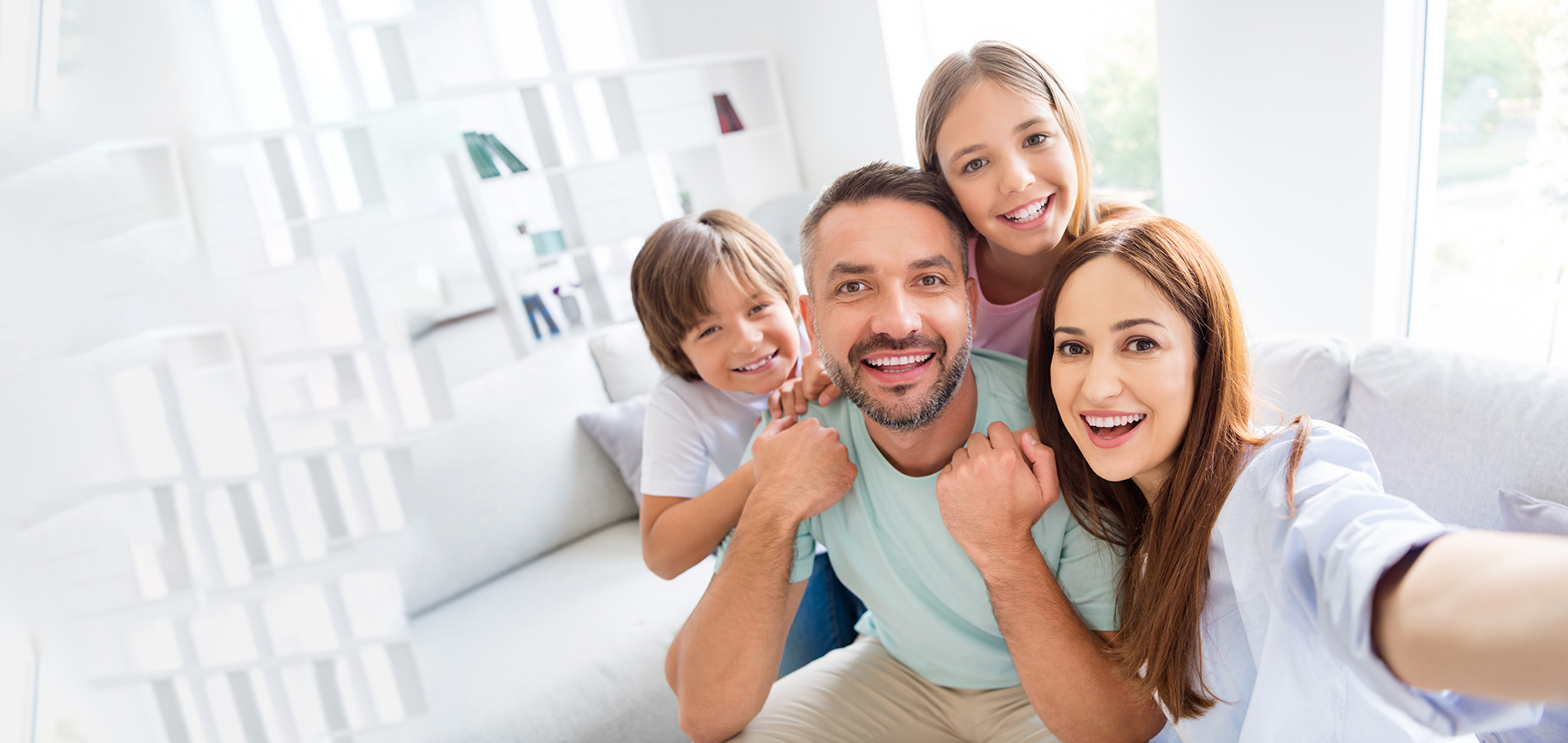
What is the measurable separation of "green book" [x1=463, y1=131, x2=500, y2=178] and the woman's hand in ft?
10.4

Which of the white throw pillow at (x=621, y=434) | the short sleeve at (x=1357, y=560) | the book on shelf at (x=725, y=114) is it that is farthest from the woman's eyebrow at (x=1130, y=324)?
the book on shelf at (x=725, y=114)

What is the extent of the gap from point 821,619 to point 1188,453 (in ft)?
3.35

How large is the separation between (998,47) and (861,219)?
46 cm

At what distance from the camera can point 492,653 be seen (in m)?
1.76

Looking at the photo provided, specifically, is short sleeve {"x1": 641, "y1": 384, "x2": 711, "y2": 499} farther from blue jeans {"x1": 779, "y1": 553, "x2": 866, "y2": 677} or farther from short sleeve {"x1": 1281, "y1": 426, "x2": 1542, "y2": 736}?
short sleeve {"x1": 1281, "y1": 426, "x2": 1542, "y2": 736}

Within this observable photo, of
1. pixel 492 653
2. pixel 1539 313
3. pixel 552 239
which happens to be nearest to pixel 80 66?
pixel 492 653

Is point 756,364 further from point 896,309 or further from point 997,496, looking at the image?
point 997,496

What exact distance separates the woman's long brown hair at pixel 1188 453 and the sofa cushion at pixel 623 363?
165 centimetres

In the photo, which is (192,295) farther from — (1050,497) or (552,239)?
(552,239)

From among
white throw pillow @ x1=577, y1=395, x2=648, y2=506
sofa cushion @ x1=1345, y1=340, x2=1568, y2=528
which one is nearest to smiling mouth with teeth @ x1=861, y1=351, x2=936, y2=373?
sofa cushion @ x1=1345, y1=340, x2=1568, y2=528

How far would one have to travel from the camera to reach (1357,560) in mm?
586

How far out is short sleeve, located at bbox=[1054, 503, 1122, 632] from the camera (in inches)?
44.1

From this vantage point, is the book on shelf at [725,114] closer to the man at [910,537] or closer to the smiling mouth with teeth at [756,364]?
the smiling mouth with teeth at [756,364]

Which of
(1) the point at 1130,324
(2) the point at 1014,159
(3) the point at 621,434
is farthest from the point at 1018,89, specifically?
(3) the point at 621,434
